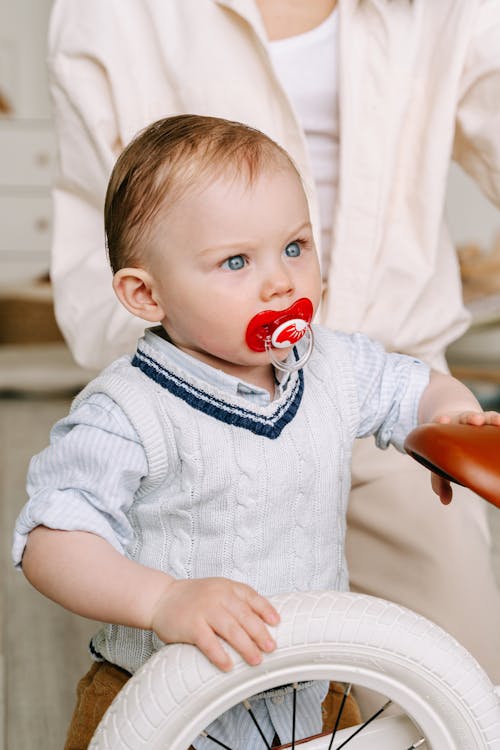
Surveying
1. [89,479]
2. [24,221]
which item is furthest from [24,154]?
[89,479]

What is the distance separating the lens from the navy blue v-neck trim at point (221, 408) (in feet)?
2.84

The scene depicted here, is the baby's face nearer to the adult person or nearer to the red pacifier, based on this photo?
the red pacifier

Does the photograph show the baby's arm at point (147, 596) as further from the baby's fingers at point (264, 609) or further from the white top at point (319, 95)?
the white top at point (319, 95)

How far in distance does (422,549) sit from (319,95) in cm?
61

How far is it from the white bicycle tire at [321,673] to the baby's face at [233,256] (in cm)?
25

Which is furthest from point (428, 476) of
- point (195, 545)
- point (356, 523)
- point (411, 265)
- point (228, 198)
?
point (228, 198)

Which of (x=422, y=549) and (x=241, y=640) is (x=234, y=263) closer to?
(x=241, y=640)

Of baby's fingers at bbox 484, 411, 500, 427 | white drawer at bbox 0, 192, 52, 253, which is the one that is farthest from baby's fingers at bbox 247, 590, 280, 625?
white drawer at bbox 0, 192, 52, 253

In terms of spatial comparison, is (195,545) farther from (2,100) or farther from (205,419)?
(2,100)

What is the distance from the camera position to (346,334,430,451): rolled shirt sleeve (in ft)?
3.21

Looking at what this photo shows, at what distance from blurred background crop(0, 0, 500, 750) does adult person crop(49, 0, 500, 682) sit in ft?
3.20

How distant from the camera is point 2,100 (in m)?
3.91

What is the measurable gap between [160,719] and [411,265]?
80 centimetres

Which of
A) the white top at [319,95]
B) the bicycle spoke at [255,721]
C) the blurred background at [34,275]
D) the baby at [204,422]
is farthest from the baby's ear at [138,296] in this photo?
the blurred background at [34,275]
